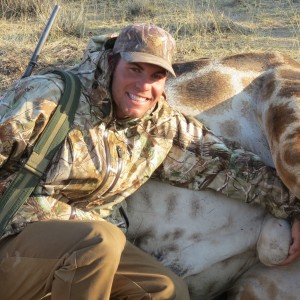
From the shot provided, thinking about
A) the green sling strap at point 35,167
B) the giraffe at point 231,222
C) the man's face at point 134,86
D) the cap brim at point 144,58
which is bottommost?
the giraffe at point 231,222

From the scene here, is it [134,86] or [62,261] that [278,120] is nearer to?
[134,86]

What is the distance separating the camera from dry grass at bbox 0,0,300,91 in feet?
22.7

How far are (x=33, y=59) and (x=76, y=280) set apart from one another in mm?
1425

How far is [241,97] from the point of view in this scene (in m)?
4.20

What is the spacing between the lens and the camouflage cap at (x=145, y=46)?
334 centimetres

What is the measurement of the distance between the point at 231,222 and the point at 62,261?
118 centimetres

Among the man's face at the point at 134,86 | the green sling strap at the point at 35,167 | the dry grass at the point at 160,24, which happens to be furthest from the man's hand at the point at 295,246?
the dry grass at the point at 160,24

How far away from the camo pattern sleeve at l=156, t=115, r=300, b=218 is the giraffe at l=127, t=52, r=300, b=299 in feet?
0.27

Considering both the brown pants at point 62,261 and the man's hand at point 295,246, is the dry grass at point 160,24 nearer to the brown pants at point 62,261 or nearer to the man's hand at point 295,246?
the brown pants at point 62,261

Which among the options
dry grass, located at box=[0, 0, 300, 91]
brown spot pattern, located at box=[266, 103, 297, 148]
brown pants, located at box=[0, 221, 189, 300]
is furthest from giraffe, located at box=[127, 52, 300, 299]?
dry grass, located at box=[0, 0, 300, 91]

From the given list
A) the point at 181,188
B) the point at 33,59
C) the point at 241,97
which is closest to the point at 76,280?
the point at 181,188

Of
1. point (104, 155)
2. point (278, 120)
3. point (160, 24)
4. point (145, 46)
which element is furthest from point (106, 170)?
point (160, 24)

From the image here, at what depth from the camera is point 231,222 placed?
388 cm

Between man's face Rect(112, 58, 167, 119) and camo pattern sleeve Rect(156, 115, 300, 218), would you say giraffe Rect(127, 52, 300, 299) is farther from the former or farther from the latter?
man's face Rect(112, 58, 167, 119)
